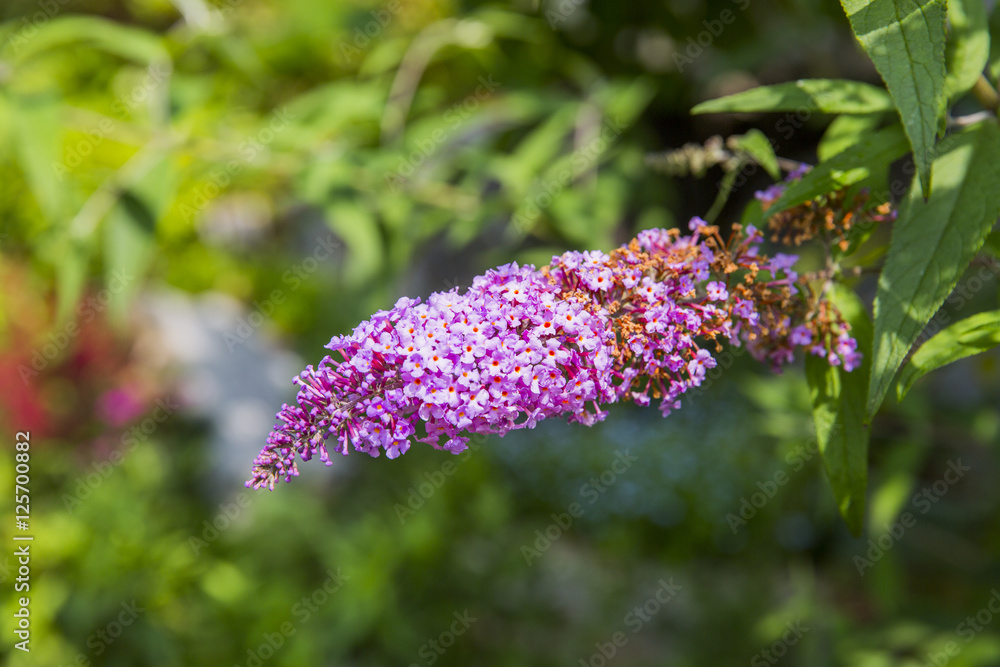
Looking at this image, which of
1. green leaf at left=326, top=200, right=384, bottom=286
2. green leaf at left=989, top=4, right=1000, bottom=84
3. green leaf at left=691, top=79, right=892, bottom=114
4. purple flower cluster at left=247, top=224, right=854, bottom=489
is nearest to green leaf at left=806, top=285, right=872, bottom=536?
purple flower cluster at left=247, top=224, right=854, bottom=489

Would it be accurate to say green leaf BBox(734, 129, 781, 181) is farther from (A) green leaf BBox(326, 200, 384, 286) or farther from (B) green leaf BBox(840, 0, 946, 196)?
(A) green leaf BBox(326, 200, 384, 286)

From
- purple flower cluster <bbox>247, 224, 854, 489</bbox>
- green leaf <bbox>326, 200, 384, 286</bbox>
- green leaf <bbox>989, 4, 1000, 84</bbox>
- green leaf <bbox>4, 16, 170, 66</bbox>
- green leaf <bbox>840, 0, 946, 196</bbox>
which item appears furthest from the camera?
green leaf <bbox>326, 200, 384, 286</bbox>

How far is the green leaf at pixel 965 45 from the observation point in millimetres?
1095

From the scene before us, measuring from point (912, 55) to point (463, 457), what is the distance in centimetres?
365

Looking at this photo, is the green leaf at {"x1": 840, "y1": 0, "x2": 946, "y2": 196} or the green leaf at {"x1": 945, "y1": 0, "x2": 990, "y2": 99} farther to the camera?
the green leaf at {"x1": 945, "y1": 0, "x2": 990, "y2": 99}

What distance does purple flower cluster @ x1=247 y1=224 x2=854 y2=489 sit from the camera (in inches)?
39.1

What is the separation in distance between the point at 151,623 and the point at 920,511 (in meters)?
3.55

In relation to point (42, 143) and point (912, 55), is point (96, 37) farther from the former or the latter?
point (912, 55)

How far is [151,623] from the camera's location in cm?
317

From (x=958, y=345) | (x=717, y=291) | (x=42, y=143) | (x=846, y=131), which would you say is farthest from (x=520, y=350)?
(x=42, y=143)

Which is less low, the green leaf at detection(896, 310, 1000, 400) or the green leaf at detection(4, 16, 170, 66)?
the green leaf at detection(4, 16, 170, 66)

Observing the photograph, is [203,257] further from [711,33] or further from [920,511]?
[920,511]

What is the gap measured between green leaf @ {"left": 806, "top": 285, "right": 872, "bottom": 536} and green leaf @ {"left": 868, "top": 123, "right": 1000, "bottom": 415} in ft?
0.61

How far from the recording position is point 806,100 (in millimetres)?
1112
